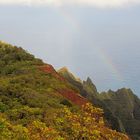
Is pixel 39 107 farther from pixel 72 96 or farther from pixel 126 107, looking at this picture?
pixel 126 107

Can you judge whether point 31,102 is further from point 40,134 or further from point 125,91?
point 125,91

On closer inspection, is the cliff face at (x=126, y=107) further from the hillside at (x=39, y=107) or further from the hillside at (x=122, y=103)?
the hillside at (x=39, y=107)

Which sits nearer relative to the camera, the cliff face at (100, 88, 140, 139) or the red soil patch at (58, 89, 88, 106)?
the red soil patch at (58, 89, 88, 106)

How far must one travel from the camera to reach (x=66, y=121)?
29.3m

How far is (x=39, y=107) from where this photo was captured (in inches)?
1938

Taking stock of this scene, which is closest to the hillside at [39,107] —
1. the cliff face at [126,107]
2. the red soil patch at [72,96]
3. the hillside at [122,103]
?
the red soil patch at [72,96]

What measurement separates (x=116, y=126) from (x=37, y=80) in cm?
1528

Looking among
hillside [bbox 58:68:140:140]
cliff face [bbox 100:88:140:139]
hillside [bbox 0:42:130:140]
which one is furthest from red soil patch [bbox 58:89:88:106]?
cliff face [bbox 100:88:140:139]

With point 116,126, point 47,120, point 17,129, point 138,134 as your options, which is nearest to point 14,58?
point 116,126

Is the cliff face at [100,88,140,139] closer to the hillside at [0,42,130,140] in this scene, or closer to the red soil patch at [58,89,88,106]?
the hillside at [0,42,130,140]

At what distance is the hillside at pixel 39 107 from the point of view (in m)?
27.9

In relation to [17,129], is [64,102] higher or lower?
higher

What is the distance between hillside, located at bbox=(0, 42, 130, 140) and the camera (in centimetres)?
2791

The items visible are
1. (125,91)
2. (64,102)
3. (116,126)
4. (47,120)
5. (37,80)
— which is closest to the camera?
(47,120)
